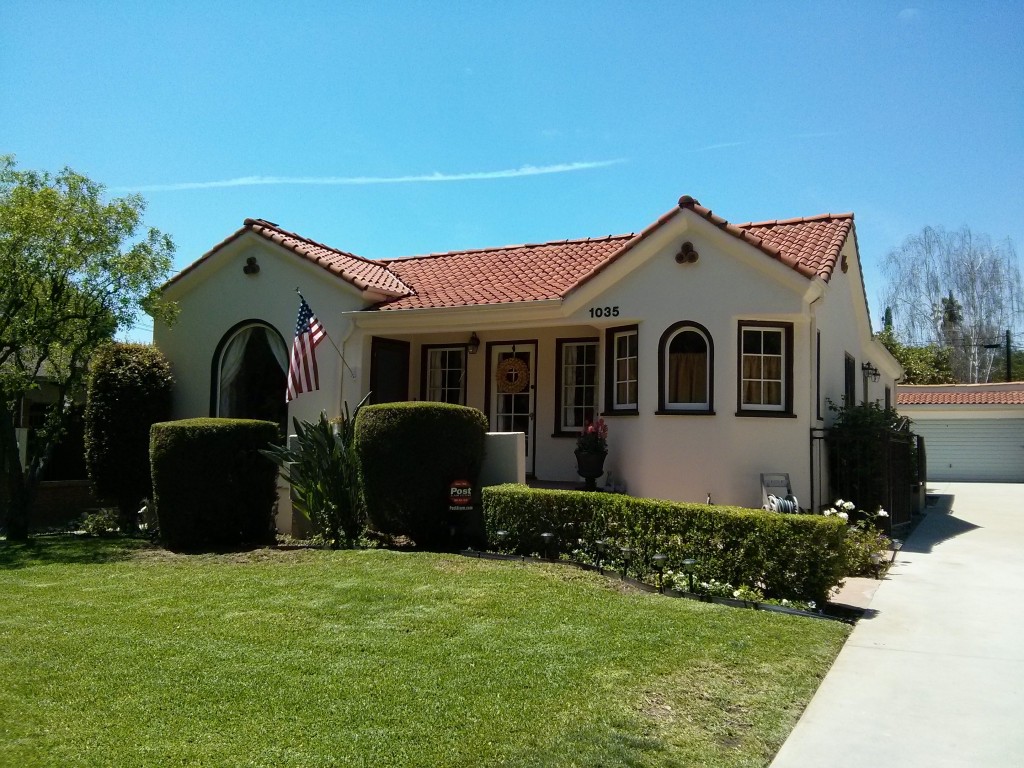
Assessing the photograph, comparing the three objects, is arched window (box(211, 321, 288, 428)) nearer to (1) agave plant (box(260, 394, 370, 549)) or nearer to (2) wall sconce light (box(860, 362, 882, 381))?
(1) agave plant (box(260, 394, 370, 549))

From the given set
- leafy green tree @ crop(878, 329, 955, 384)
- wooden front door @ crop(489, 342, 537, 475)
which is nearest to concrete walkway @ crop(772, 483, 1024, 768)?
wooden front door @ crop(489, 342, 537, 475)

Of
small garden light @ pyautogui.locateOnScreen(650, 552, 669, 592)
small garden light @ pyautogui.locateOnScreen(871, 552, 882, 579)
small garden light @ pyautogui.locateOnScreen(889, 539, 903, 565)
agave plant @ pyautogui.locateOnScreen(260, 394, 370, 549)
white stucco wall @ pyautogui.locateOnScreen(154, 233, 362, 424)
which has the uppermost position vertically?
white stucco wall @ pyautogui.locateOnScreen(154, 233, 362, 424)

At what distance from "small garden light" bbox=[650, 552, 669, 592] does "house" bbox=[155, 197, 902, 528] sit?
3853mm

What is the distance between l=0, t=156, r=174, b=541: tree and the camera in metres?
13.5

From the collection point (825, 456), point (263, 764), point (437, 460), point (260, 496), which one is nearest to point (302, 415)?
point (260, 496)

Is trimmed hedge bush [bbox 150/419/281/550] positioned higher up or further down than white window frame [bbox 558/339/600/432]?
further down

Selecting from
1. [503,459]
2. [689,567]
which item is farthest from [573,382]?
[689,567]

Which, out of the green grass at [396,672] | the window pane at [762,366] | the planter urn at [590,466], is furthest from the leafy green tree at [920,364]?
the green grass at [396,672]

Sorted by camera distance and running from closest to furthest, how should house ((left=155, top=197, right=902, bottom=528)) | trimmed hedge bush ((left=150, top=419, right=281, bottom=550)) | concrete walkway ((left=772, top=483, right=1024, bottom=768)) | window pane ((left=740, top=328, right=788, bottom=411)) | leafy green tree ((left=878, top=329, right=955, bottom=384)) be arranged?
concrete walkway ((left=772, top=483, right=1024, bottom=768)), trimmed hedge bush ((left=150, top=419, right=281, bottom=550)), house ((left=155, top=197, right=902, bottom=528)), window pane ((left=740, top=328, right=788, bottom=411)), leafy green tree ((left=878, top=329, right=955, bottom=384))

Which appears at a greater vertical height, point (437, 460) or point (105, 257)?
point (105, 257)

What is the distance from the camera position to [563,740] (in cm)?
472

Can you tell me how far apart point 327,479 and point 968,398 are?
2622 centimetres

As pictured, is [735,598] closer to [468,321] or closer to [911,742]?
[911,742]

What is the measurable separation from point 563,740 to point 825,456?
9.75 metres
